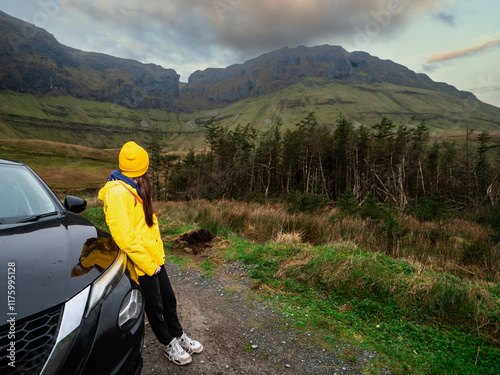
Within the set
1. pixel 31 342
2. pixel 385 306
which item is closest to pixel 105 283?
pixel 31 342

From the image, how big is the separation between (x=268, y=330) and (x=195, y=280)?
1940 millimetres

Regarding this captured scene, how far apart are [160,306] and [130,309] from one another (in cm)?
78

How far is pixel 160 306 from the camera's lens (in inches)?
95.3

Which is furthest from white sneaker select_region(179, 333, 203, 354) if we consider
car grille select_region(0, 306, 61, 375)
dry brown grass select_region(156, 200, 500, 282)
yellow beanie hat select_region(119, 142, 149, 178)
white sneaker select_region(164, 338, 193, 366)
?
dry brown grass select_region(156, 200, 500, 282)

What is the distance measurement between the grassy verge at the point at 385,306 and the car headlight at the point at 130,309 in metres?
2.25

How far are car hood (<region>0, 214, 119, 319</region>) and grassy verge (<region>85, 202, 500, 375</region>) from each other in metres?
2.70

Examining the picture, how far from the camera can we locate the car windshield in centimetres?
226

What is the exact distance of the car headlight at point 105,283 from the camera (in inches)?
58.7

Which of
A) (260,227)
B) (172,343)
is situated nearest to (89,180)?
(260,227)

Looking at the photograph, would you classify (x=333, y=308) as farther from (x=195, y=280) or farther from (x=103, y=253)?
(x=103, y=253)

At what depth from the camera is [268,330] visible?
3127mm

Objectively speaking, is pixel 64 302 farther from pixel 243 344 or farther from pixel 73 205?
pixel 243 344

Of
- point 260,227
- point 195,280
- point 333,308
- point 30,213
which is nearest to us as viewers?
point 30,213

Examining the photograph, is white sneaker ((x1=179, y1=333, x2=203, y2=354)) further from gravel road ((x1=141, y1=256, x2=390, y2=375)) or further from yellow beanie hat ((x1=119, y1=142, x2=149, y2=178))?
yellow beanie hat ((x1=119, y1=142, x2=149, y2=178))
